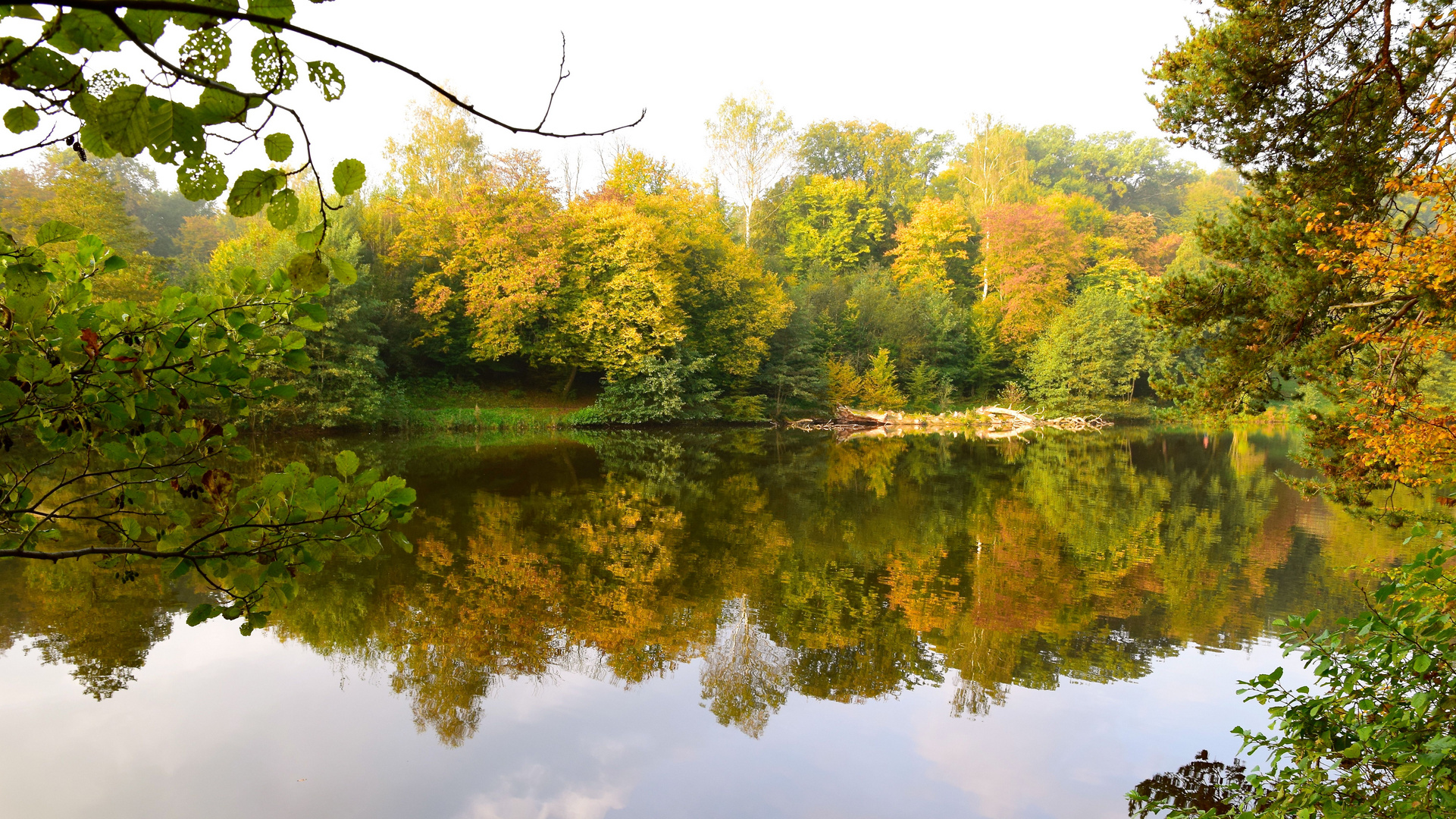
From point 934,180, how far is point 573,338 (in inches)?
1137

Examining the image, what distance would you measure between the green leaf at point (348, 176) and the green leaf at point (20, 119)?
36 centimetres

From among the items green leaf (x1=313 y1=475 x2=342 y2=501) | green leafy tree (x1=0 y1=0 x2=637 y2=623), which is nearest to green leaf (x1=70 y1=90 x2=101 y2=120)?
green leafy tree (x1=0 y1=0 x2=637 y2=623)

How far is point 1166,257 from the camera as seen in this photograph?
39.5m

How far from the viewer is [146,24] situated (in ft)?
2.96

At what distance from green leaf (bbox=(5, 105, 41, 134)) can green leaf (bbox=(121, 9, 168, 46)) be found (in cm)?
20

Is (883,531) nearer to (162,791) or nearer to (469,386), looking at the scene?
(162,791)

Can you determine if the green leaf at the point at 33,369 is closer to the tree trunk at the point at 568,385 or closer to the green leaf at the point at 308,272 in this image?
the green leaf at the point at 308,272

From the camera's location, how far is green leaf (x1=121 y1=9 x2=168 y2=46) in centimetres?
90

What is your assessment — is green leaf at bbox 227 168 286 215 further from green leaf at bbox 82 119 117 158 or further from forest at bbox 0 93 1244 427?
forest at bbox 0 93 1244 427

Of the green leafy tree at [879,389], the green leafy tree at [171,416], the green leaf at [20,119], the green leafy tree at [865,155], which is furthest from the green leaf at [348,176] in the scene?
the green leafy tree at [865,155]

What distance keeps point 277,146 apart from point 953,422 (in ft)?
101

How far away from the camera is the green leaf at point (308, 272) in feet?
3.47

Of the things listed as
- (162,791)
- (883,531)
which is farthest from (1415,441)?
(162,791)

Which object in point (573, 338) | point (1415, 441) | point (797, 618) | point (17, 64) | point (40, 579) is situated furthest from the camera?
point (573, 338)
